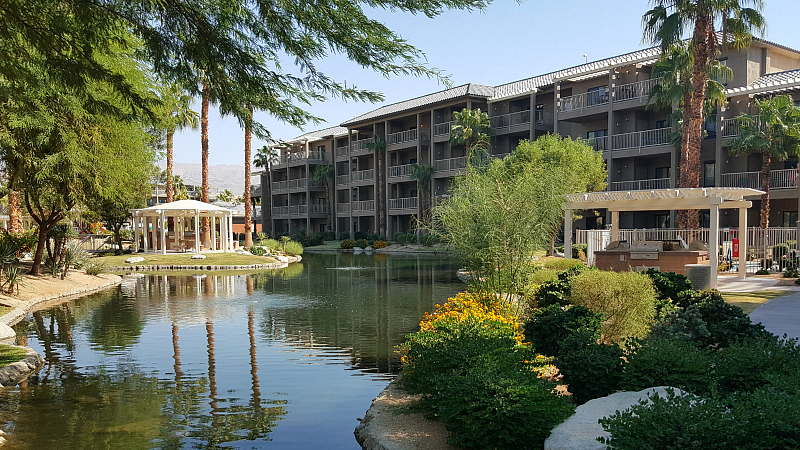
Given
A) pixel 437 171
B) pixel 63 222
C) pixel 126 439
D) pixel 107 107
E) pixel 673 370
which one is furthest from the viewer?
pixel 437 171

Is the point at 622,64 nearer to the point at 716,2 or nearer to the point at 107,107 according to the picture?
the point at 716,2

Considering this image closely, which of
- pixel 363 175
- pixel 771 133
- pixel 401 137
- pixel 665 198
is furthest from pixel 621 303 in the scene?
pixel 363 175

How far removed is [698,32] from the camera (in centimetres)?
2059

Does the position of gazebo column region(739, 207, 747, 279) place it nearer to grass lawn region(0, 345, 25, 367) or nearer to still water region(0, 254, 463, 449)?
still water region(0, 254, 463, 449)

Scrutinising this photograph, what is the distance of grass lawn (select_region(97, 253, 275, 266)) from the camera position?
30.6m

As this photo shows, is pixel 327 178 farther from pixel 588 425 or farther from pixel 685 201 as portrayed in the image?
pixel 588 425

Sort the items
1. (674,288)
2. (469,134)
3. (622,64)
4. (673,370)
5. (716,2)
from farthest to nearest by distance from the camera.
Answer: (469,134) → (622,64) → (716,2) → (674,288) → (673,370)

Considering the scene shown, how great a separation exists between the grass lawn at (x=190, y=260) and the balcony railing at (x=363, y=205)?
826 inches

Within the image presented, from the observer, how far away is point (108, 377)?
8.86 m

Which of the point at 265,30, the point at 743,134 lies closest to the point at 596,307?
the point at 265,30

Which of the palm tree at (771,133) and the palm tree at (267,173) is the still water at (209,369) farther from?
the palm tree at (267,173)

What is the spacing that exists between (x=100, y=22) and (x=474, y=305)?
19.6ft

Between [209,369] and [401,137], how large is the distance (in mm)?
42221

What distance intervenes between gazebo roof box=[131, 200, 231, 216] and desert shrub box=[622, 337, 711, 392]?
31501mm
